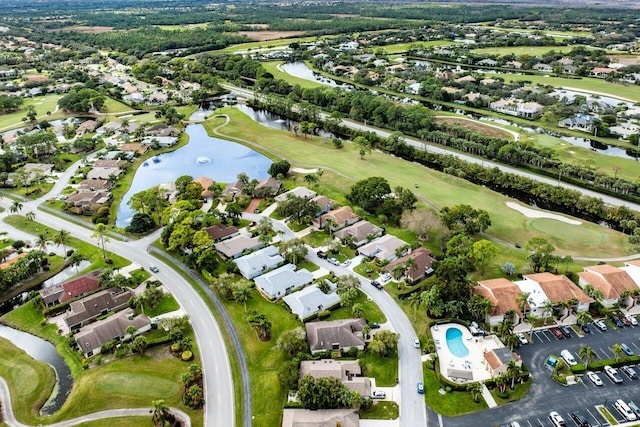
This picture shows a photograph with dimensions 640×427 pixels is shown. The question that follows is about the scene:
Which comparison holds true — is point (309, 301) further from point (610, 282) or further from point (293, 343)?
point (610, 282)

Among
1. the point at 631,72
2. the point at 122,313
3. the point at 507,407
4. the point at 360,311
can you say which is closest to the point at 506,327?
the point at 507,407

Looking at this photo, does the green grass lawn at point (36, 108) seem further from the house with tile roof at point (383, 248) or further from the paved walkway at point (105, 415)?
the house with tile roof at point (383, 248)

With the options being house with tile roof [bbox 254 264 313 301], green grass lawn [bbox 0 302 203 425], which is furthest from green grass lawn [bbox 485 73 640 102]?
green grass lawn [bbox 0 302 203 425]

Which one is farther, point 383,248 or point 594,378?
point 383,248

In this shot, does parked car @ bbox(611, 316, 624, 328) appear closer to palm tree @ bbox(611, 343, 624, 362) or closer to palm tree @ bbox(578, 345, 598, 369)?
palm tree @ bbox(611, 343, 624, 362)

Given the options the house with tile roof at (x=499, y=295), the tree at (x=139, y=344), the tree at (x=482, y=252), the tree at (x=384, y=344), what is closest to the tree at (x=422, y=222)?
the tree at (x=482, y=252)

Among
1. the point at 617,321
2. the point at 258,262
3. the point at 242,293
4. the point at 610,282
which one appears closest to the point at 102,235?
the point at 258,262
